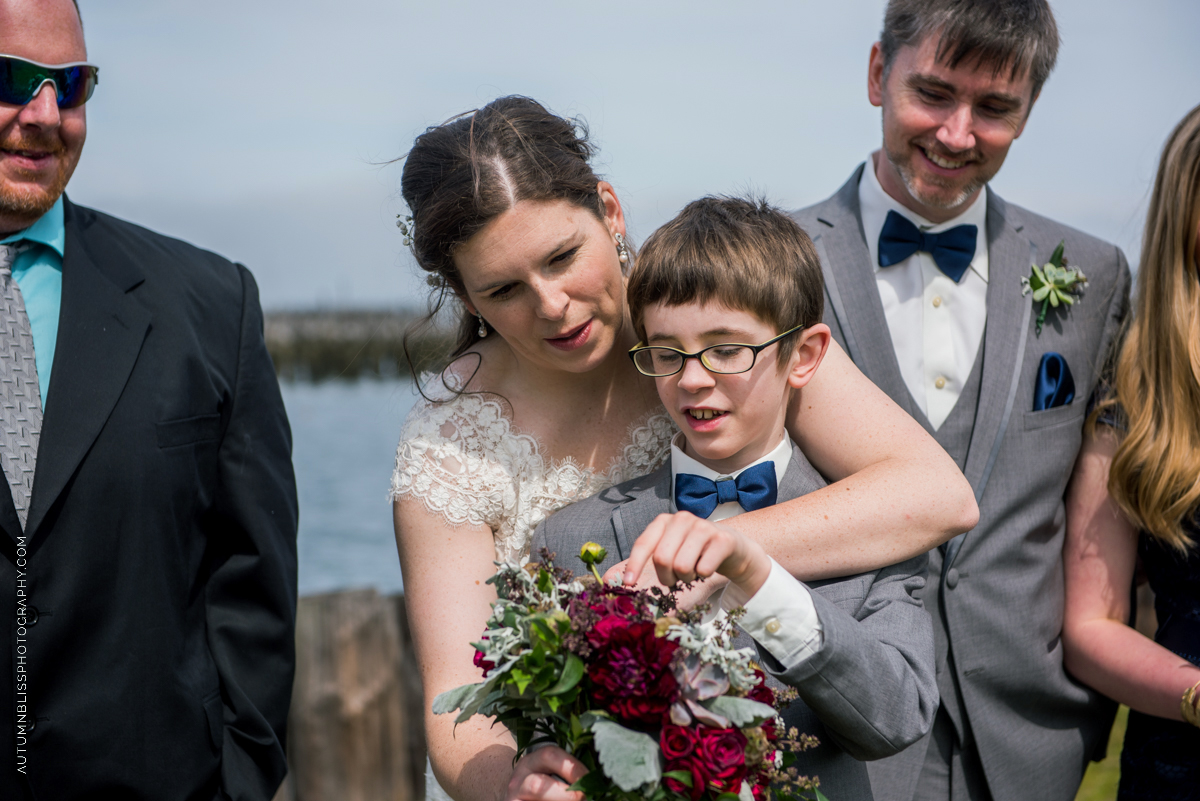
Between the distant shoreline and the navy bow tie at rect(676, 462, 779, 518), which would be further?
the distant shoreline

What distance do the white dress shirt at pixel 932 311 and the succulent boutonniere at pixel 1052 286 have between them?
14 centimetres

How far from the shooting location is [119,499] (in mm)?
2648

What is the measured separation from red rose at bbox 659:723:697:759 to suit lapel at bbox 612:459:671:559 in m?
0.76

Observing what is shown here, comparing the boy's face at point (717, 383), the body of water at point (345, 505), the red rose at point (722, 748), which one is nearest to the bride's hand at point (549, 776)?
the red rose at point (722, 748)

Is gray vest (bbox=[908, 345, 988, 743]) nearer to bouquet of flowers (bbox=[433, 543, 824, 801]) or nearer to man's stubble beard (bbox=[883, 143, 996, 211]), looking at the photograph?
man's stubble beard (bbox=[883, 143, 996, 211])

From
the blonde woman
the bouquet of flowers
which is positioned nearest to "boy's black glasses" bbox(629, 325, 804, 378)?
the bouquet of flowers

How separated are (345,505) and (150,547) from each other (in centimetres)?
819

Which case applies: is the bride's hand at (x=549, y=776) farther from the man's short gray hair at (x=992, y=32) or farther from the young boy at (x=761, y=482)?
the man's short gray hair at (x=992, y=32)

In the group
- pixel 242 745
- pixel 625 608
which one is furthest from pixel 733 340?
pixel 242 745

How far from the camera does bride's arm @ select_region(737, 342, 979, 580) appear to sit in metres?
2.23

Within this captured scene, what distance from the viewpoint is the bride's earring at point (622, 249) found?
278 cm

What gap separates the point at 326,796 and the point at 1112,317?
413cm

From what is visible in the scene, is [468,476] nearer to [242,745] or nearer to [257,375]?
[257,375]

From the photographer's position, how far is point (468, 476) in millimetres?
2643
